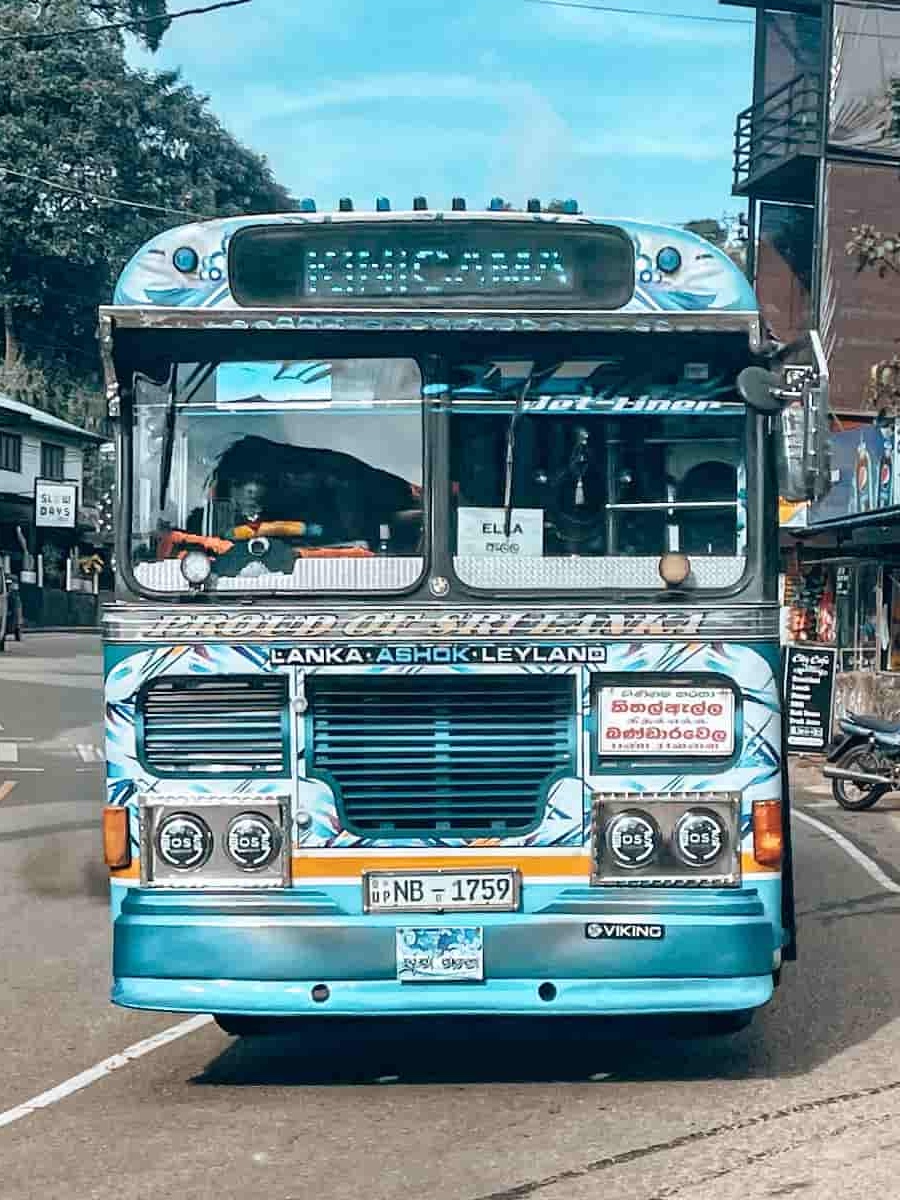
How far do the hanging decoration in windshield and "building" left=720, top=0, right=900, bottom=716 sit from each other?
1103 centimetres

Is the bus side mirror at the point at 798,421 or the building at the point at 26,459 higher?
the building at the point at 26,459

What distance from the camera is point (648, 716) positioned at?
679cm

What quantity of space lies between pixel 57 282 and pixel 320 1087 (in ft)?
189

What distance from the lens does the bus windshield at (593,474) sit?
22.6 ft

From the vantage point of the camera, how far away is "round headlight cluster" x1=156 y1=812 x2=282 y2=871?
22.3 feet

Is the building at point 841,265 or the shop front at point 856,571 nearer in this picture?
the shop front at point 856,571

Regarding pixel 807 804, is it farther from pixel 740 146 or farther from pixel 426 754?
pixel 740 146

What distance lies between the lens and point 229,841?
680 cm

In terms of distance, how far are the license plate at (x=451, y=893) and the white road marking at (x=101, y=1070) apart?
5.07 feet

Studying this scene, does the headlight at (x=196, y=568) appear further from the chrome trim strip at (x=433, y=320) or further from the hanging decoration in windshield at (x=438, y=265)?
the hanging decoration in windshield at (x=438, y=265)

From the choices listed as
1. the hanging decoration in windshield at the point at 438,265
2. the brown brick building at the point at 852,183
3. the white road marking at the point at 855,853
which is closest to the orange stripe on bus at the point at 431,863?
the hanging decoration in windshield at the point at 438,265

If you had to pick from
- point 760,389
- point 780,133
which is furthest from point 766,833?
point 780,133

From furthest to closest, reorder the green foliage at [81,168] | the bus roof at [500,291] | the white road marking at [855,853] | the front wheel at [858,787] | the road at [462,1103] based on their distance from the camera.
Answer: the green foliage at [81,168] < the front wheel at [858,787] < the white road marking at [855,853] < the bus roof at [500,291] < the road at [462,1103]

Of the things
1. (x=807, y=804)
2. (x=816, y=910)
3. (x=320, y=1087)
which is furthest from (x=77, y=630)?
(x=320, y=1087)
